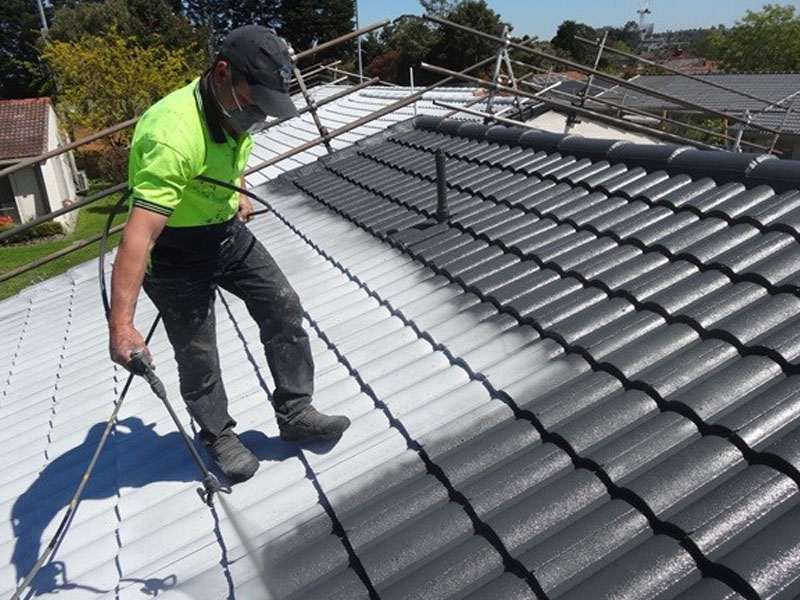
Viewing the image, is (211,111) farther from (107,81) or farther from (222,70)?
(107,81)

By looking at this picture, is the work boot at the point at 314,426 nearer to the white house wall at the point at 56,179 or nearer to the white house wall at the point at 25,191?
the white house wall at the point at 56,179

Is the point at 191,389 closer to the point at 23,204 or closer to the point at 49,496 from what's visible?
the point at 49,496

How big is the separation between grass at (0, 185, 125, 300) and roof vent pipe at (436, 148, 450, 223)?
1558 centimetres

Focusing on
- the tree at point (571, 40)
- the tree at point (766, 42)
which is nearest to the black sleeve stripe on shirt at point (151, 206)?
the tree at point (766, 42)

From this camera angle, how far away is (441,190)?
16.7ft

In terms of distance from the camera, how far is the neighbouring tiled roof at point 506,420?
2152 millimetres

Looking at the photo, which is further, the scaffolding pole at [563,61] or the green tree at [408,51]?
the green tree at [408,51]

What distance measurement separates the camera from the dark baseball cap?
262 centimetres

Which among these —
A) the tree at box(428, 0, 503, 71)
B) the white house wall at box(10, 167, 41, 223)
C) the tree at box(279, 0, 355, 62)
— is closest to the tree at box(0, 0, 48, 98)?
the tree at box(279, 0, 355, 62)

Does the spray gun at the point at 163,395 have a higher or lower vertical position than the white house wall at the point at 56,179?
higher

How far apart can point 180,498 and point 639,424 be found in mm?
2039

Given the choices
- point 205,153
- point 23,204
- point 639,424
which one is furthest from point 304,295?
point 23,204

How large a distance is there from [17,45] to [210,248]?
63.6m

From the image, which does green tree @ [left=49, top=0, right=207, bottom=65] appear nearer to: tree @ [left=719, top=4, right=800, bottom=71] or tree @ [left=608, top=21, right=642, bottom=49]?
tree @ [left=719, top=4, right=800, bottom=71]
